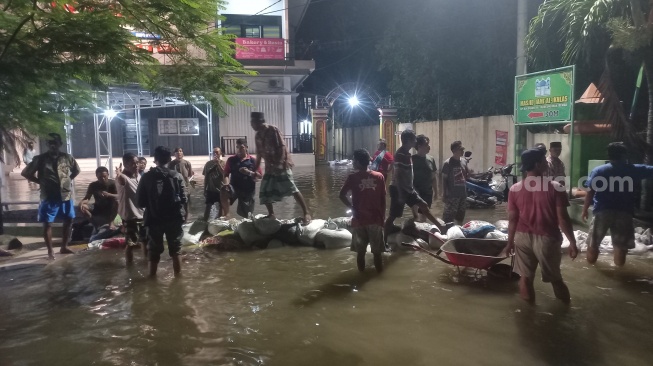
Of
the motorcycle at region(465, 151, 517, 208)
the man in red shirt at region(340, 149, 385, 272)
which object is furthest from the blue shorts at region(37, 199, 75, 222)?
the motorcycle at region(465, 151, 517, 208)

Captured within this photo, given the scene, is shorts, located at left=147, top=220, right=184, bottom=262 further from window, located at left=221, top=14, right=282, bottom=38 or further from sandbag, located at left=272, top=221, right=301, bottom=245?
window, located at left=221, top=14, right=282, bottom=38

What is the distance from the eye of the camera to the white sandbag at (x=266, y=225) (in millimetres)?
7500

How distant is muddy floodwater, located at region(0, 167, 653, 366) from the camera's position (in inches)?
150

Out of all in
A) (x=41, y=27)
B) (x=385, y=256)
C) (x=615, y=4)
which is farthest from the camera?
(x=615, y=4)

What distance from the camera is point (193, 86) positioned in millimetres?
6285

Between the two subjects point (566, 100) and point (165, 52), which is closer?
point (165, 52)

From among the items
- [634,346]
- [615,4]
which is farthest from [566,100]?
[634,346]

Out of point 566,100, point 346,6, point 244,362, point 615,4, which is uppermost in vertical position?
point 346,6

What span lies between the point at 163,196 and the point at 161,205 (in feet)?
0.38

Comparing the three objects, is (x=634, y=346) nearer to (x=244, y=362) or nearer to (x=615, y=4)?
(x=244, y=362)

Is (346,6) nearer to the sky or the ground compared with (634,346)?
nearer to the sky

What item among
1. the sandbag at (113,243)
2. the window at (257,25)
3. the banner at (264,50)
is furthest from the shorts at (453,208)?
the window at (257,25)

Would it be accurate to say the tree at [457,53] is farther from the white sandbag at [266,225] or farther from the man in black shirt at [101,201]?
the man in black shirt at [101,201]

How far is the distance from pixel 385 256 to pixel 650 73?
5.57 metres
